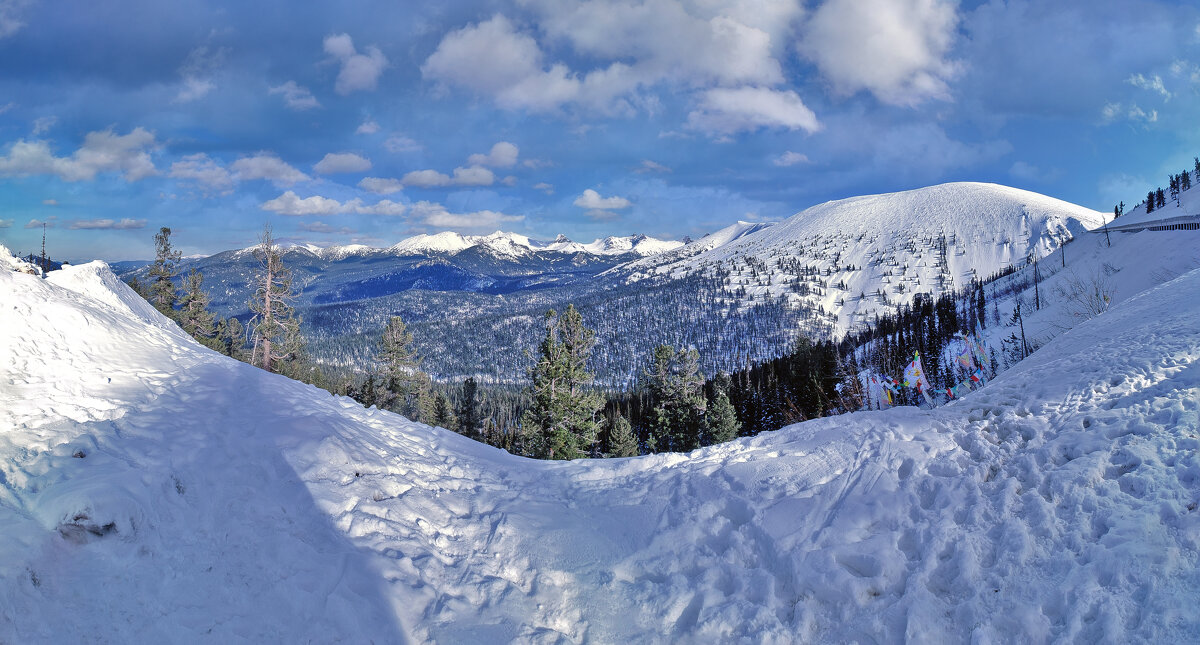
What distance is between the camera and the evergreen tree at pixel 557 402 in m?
26.2

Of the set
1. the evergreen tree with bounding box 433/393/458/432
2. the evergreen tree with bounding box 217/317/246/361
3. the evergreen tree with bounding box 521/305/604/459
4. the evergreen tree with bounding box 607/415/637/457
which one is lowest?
the evergreen tree with bounding box 607/415/637/457

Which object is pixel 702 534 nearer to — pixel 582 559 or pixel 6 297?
pixel 582 559

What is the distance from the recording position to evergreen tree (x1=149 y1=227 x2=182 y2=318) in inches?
1313

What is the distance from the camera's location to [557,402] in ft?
86.0

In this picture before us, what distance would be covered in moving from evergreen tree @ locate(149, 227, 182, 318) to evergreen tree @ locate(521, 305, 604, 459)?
2709 cm

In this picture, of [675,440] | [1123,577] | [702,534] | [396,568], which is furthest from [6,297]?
[675,440]

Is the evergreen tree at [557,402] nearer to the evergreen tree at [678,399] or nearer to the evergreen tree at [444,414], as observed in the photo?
the evergreen tree at [678,399]

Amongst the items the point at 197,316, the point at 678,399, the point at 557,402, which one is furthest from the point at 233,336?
the point at 678,399

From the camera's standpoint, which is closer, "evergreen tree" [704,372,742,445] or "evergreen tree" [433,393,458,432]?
"evergreen tree" [704,372,742,445]

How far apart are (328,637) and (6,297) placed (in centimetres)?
907

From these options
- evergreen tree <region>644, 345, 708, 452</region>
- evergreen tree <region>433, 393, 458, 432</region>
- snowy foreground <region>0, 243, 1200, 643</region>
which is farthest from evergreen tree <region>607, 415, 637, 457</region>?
snowy foreground <region>0, 243, 1200, 643</region>

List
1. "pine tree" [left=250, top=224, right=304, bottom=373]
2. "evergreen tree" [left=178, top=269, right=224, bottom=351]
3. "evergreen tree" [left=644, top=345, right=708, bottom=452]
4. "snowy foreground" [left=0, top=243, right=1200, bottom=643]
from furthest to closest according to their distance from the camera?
"evergreen tree" [left=644, top=345, right=708, bottom=452] → "evergreen tree" [left=178, top=269, right=224, bottom=351] → "pine tree" [left=250, top=224, right=304, bottom=373] → "snowy foreground" [left=0, top=243, right=1200, bottom=643]

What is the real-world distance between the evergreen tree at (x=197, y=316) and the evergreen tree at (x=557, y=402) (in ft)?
76.9

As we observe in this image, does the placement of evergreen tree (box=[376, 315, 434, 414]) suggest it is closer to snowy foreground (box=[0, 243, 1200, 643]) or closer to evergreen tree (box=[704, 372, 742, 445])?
evergreen tree (box=[704, 372, 742, 445])
